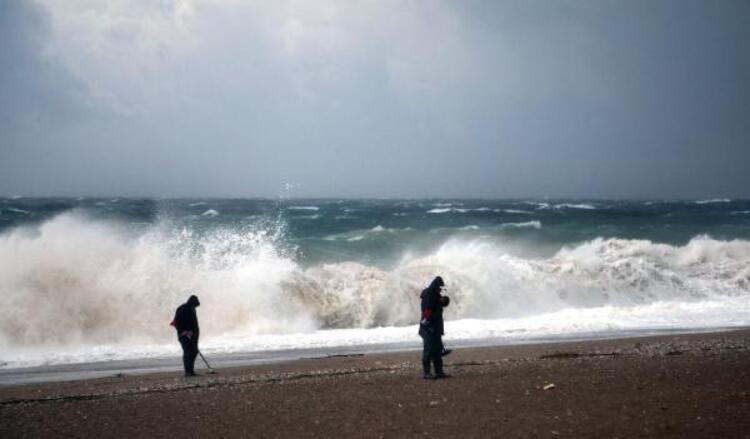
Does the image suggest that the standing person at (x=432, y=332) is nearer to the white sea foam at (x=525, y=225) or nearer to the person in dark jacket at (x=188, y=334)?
the person in dark jacket at (x=188, y=334)

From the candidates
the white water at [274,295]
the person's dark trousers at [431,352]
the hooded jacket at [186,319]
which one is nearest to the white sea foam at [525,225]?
the white water at [274,295]

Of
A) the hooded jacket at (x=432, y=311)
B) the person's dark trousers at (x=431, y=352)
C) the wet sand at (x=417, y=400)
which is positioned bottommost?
the wet sand at (x=417, y=400)

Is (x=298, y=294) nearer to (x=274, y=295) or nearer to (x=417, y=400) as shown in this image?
(x=274, y=295)

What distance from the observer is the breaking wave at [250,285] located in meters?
17.8

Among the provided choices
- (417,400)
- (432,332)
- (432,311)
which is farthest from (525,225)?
(417,400)

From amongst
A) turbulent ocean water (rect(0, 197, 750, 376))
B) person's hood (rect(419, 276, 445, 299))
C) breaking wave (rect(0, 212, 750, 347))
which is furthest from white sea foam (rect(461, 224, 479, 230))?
person's hood (rect(419, 276, 445, 299))

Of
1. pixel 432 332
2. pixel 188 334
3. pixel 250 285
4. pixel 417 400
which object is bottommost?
pixel 417 400

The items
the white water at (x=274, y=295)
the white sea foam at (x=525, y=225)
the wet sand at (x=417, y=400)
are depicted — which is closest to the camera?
the wet sand at (x=417, y=400)

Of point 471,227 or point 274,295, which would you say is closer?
point 274,295

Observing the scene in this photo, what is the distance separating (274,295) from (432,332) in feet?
33.6

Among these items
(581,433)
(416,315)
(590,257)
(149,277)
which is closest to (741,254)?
(590,257)

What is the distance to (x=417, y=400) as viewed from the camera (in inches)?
346

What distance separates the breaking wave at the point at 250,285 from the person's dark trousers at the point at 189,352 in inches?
227

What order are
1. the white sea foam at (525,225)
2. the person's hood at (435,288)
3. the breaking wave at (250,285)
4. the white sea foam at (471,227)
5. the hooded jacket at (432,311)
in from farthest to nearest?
1. the white sea foam at (525,225)
2. the white sea foam at (471,227)
3. the breaking wave at (250,285)
4. the person's hood at (435,288)
5. the hooded jacket at (432,311)
